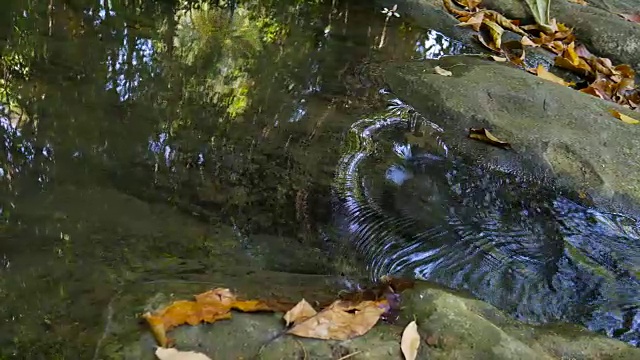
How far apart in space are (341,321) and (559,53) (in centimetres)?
350

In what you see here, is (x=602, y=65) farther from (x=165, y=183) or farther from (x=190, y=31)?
(x=165, y=183)

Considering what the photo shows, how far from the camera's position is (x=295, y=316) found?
158 centimetres

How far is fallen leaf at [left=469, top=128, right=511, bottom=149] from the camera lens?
9.15 ft

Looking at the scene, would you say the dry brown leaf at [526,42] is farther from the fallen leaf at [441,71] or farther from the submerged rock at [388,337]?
the submerged rock at [388,337]

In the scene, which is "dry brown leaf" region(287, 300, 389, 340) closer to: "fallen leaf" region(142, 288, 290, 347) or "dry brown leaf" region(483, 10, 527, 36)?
"fallen leaf" region(142, 288, 290, 347)

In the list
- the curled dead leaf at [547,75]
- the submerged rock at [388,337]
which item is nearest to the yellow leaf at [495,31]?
the curled dead leaf at [547,75]

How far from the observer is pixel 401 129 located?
284cm

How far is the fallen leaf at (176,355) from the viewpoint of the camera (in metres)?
1.40

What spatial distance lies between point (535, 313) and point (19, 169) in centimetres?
178

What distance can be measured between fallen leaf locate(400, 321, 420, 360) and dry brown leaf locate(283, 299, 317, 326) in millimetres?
243

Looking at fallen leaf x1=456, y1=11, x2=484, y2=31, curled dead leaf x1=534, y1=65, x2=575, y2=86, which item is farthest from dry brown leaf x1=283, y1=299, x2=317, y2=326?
fallen leaf x1=456, y1=11, x2=484, y2=31

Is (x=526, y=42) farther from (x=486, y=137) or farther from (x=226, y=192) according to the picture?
(x=226, y=192)

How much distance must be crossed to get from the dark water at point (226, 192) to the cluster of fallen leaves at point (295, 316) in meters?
0.18

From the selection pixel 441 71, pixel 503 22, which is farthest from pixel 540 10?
pixel 441 71
